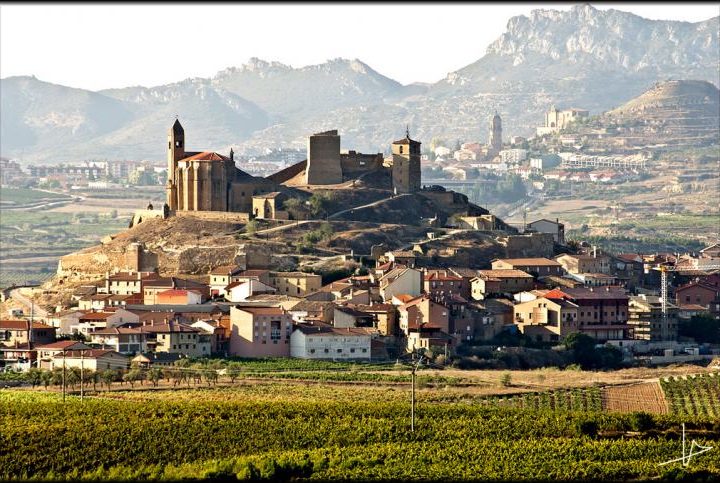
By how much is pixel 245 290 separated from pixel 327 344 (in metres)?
6.64

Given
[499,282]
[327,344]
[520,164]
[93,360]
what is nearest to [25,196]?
[520,164]

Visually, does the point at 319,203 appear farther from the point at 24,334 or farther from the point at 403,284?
the point at 24,334

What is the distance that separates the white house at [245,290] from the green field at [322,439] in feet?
46.8

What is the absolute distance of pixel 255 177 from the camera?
7738 centimetres

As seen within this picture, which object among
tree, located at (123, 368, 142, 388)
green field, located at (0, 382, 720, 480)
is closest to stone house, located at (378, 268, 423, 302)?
tree, located at (123, 368, 142, 388)

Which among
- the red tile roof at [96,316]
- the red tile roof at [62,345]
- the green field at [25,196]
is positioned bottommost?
the red tile roof at [62,345]

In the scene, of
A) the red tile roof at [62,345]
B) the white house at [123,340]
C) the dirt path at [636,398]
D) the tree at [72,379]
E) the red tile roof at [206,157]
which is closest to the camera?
the dirt path at [636,398]

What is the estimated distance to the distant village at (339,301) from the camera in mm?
58906

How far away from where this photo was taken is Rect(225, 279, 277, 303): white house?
212 feet

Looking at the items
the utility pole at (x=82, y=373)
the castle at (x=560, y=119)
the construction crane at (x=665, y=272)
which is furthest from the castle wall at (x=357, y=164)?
the castle at (x=560, y=119)

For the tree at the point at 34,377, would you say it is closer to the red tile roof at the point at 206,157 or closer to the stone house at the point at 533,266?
the red tile roof at the point at 206,157

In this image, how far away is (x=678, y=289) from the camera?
233ft

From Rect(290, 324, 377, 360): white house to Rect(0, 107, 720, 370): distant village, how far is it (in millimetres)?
42

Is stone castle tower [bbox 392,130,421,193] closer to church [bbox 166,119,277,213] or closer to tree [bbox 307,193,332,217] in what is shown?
tree [bbox 307,193,332,217]
